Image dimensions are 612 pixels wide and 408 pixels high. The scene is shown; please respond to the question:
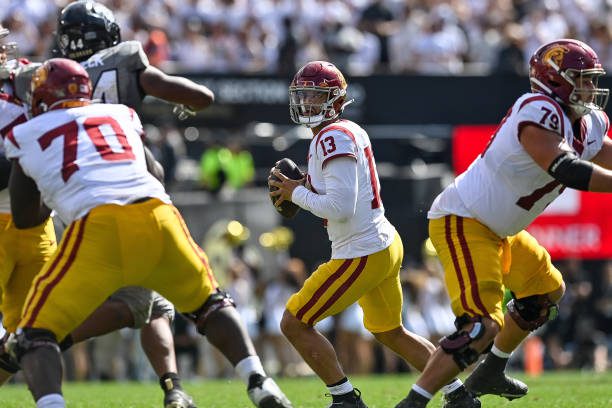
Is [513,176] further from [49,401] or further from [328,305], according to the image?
[49,401]

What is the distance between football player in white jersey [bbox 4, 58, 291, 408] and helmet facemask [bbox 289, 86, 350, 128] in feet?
3.84

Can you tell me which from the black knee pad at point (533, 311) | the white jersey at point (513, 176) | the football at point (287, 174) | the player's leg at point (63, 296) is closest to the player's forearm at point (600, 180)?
the white jersey at point (513, 176)

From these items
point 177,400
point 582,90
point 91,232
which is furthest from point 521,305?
point 91,232

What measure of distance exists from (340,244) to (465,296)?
2.44 ft

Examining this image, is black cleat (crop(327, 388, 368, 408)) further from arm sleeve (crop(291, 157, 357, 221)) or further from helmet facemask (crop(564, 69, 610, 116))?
helmet facemask (crop(564, 69, 610, 116))

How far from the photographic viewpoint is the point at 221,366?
14.8 meters

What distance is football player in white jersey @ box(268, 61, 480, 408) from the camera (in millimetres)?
6398

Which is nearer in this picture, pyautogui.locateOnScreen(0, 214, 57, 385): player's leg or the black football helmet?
pyautogui.locateOnScreen(0, 214, 57, 385): player's leg

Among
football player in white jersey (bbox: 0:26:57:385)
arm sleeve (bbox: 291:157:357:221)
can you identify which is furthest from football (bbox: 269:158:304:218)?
football player in white jersey (bbox: 0:26:57:385)

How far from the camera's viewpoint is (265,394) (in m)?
5.46

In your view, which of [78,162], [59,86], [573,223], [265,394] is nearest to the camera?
[265,394]

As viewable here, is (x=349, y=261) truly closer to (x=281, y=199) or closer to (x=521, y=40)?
(x=281, y=199)

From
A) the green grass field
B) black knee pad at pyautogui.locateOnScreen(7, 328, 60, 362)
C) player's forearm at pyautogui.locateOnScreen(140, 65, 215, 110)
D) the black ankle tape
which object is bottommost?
the green grass field

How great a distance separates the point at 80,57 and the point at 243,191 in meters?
8.60
